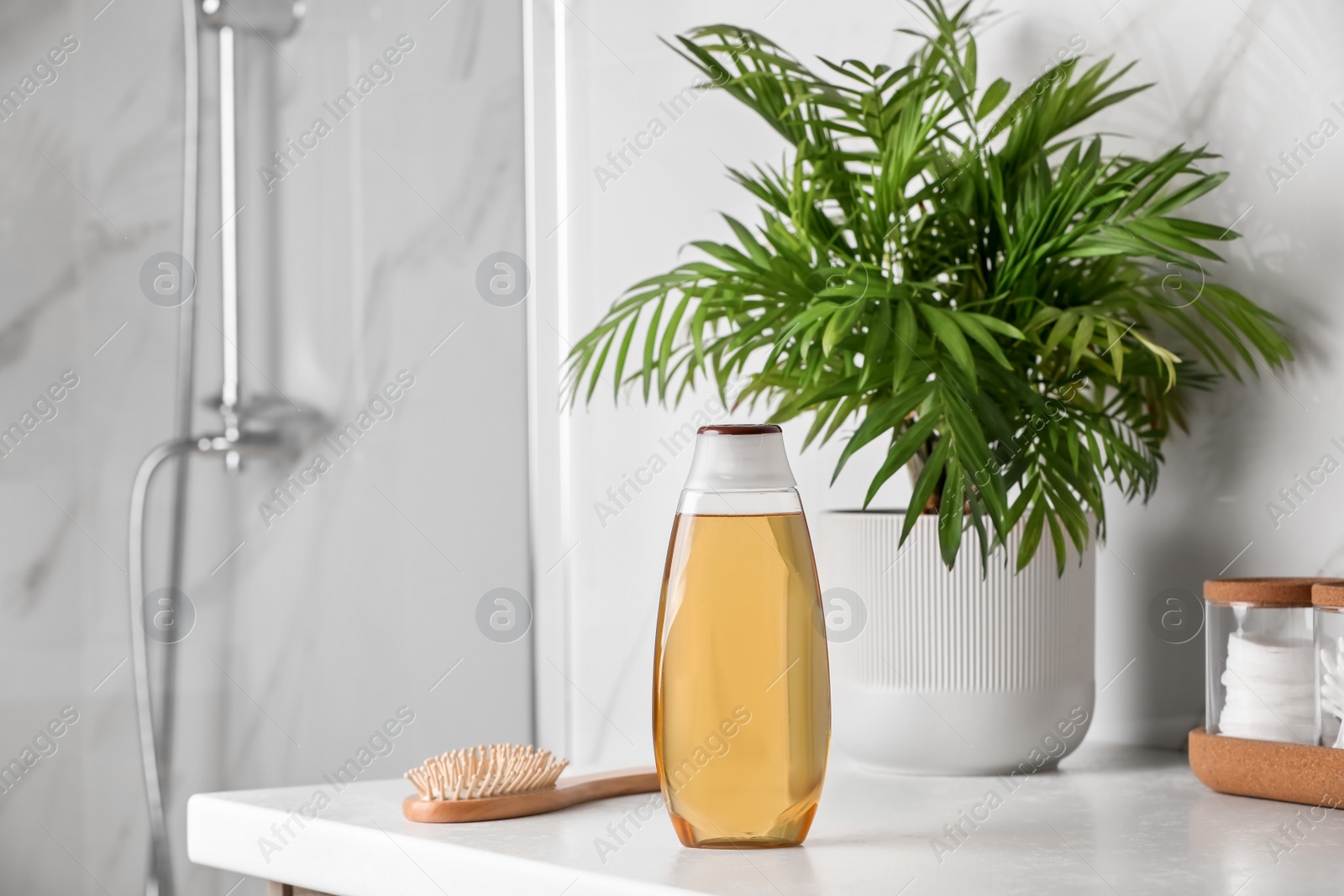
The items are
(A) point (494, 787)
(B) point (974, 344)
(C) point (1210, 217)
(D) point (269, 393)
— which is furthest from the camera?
(D) point (269, 393)

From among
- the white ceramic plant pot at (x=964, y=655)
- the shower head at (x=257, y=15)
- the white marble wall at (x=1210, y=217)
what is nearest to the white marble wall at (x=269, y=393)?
the shower head at (x=257, y=15)

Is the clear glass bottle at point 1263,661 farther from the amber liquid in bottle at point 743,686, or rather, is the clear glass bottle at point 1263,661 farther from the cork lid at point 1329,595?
the amber liquid in bottle at point 743,686

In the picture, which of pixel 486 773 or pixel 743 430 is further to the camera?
pixel 486 773

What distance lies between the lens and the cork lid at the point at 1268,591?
78cm

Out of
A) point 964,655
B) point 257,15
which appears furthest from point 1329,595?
point 257,15

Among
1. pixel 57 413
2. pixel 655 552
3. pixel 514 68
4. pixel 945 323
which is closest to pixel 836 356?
pixel 945 323

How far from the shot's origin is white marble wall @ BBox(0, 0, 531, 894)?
1.13 metres

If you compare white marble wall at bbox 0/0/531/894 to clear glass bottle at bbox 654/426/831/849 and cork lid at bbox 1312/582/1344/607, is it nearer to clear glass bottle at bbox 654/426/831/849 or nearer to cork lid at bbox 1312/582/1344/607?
clear glass bottle at bbox 654/426/831/849

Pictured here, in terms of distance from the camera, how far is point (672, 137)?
4.65ft

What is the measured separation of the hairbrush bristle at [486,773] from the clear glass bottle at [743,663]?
0.14 metres

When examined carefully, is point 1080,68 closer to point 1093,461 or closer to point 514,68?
point 1093,461

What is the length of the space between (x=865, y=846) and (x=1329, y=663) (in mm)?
308

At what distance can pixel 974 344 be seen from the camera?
32.8 inches

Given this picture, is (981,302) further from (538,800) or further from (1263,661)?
(538,800)
